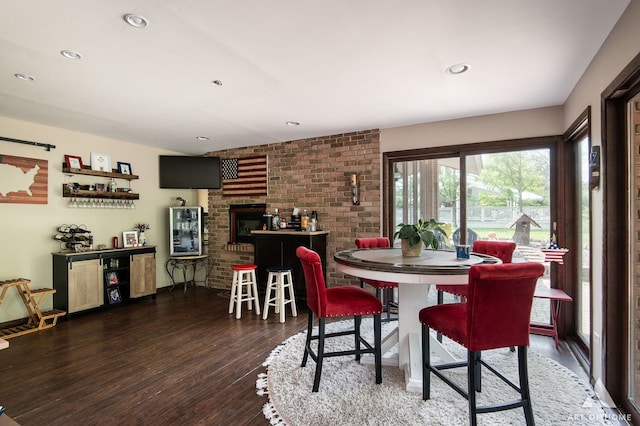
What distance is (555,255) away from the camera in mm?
3219

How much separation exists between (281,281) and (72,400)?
2128 millimetres

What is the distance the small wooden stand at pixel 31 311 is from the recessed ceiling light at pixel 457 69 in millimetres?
4910

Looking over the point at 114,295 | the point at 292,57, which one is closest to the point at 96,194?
the point at 114,295

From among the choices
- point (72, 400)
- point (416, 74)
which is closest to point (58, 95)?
point (72, 400)

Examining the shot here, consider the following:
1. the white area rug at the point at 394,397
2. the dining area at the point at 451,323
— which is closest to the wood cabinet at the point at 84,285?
the white area rug at the point at 394,397

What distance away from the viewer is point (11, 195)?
3820 mm

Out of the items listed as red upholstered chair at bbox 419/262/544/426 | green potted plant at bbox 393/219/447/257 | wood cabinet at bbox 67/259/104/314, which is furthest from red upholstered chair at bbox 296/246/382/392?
wood cabinet at bbox 67/259/104/314

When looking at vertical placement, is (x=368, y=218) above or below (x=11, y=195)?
below

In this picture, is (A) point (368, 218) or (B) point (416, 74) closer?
(B) point (416, 74)

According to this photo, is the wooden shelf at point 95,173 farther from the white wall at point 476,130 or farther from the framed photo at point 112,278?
the white wall at point 476,130

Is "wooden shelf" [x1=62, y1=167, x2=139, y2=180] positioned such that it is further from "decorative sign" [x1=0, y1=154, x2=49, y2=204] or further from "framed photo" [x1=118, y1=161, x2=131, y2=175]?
"decorative sign" [x1=0, y1=154, x2=49, y2=204]

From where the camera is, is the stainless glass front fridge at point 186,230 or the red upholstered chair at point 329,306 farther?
the stainless glass front fridge at point 186,230

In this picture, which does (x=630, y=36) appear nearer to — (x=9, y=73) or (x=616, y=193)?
(x=616, y=193)

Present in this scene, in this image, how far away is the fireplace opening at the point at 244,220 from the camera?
5.48 meters
